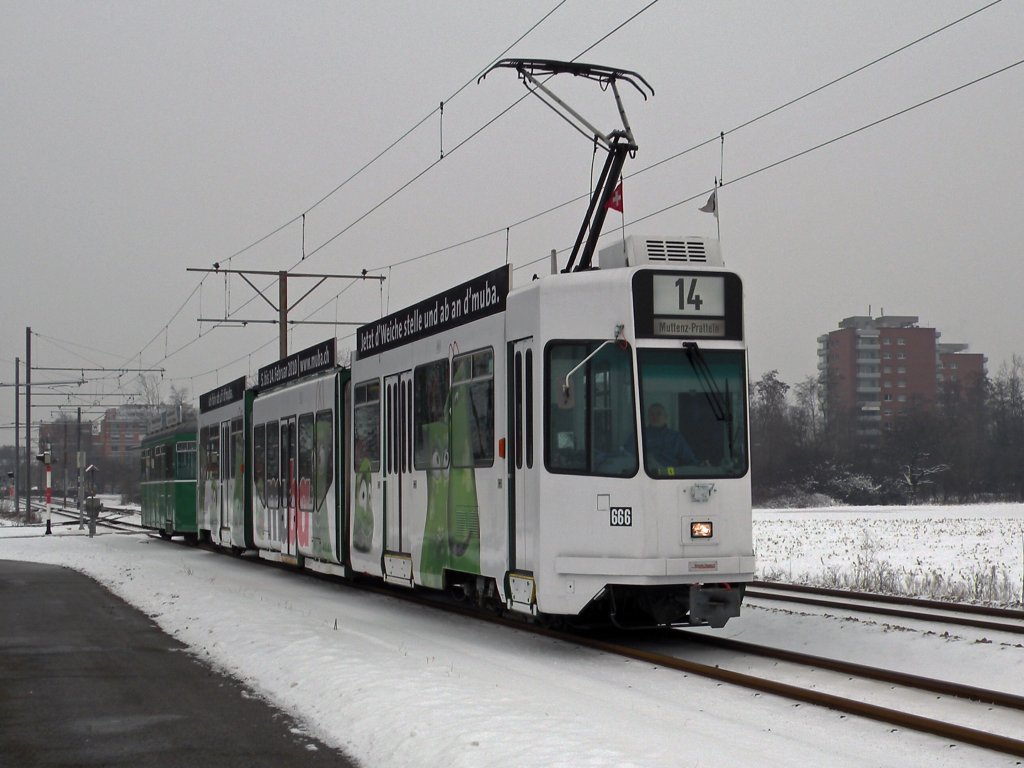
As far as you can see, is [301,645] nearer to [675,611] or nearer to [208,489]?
[675,611]

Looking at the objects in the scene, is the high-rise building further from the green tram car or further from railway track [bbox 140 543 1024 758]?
railway track [bbox 140 543 1024 758]

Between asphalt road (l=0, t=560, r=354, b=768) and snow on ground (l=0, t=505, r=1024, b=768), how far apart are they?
31 centimetres

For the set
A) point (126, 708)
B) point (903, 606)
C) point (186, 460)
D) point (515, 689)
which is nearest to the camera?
point (126, 708)

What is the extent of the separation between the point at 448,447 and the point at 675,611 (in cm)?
333

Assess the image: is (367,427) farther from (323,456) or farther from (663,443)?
(663,443)

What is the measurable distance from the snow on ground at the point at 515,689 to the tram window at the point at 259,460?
257 inches

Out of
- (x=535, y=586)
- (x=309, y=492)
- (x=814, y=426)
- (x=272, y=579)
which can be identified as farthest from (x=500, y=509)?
(x=814, y=426)

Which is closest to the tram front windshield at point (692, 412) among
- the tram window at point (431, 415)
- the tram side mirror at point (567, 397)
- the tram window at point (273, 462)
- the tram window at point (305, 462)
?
the tram side mirror at point (567, 397)

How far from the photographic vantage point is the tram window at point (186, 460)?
33.3m

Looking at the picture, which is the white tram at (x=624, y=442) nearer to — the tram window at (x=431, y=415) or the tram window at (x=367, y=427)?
the tram window at (x=431, y=415)

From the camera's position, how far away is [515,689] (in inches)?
368

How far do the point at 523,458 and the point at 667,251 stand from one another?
2.31m

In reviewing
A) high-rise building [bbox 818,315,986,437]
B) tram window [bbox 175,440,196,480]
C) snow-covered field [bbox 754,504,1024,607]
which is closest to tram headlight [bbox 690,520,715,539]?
snow-covered field [bbox 754,504,1024,607]

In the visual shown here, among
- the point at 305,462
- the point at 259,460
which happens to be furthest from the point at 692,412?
the point at 259,460
